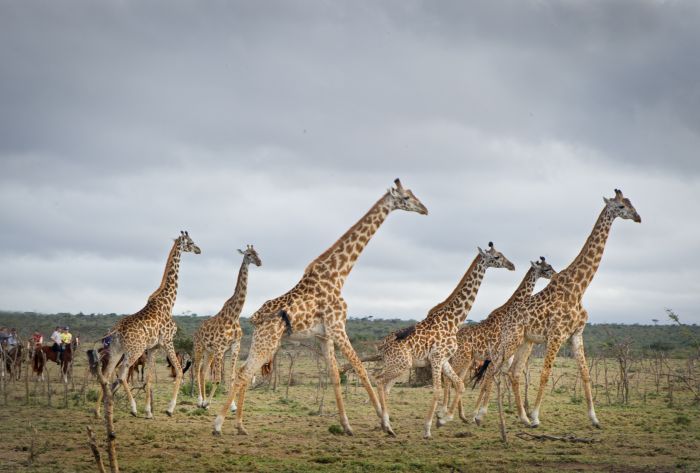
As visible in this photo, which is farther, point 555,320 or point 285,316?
point 555,320

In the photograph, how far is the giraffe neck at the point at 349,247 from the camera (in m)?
16.1

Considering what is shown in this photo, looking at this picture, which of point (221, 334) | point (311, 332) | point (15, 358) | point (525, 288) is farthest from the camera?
point (15, 358)

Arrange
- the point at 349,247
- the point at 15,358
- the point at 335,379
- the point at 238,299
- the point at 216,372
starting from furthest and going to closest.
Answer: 1. the point at 15,358
2. the point at 216,372
3. the point at 238,299
4. the point at 349,247
5. the point at 335,379

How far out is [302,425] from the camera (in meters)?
17.3

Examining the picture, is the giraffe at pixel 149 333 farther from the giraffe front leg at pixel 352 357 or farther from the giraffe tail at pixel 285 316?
the giraffe front leg at pixel 352 357

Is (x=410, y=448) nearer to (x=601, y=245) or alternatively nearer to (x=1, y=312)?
(x=601, y=245)

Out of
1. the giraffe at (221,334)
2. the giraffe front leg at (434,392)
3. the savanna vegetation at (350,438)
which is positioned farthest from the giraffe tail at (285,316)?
the giraffe at (221,334)

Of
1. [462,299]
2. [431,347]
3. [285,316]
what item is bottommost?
[431,347]

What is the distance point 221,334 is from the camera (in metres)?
19.5

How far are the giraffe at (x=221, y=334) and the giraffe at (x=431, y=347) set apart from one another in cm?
421

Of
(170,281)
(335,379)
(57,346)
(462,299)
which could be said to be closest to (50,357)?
(57,346)

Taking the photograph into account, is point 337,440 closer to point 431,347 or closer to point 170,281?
point 431,347

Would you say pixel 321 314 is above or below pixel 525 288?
below

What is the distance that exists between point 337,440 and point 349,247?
12.8 feet
